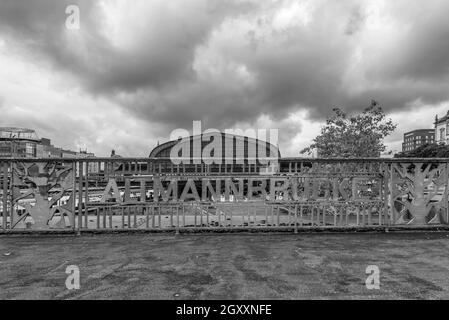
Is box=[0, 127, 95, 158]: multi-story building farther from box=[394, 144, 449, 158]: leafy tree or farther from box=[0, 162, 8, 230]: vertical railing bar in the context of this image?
box=[0, 162, 8, 230]: vertical railing bar

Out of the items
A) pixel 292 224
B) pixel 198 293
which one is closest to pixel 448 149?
pixel 292 224

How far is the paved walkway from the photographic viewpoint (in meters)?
3.34

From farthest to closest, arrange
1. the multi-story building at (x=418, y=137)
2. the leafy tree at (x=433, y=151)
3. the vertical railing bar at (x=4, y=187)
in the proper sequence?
the multi-story building at (x=418, y=137)
the leafy tree at (x=433, y=151)
the vertical railing bar at (x=4, y=187)

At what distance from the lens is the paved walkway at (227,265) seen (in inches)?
131

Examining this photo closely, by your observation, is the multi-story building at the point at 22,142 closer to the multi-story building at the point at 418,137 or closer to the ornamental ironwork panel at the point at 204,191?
the ornamental ironwork panel at the point at 204,191

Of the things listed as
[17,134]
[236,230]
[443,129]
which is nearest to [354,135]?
[236,230]

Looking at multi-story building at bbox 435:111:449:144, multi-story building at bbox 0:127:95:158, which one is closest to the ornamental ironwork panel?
multi-story building at bbox 0:127:95:158

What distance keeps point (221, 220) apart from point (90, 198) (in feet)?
9.01

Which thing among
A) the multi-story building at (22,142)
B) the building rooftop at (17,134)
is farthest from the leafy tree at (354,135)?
the building rooftop at (17,134)

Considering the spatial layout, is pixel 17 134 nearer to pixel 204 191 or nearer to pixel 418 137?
pixel 204 191

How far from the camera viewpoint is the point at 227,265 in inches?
169
